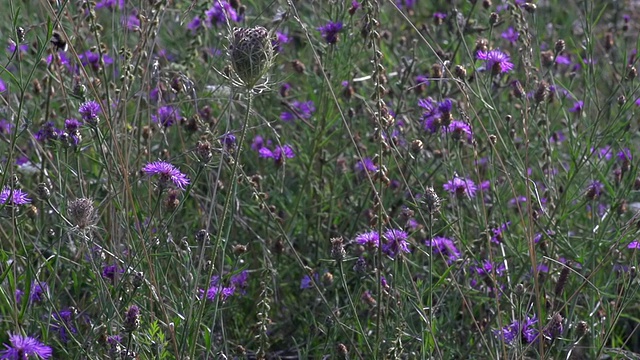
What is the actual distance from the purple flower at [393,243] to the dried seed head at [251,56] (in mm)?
555

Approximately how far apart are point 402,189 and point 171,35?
1.18 meters

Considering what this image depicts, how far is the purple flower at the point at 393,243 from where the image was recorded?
195 cm

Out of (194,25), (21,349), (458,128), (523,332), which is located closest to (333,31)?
(458,128)

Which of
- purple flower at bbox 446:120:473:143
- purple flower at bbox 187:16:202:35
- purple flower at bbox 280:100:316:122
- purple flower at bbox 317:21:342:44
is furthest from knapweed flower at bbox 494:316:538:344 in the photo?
purple flower at bbox 187:16:202:35

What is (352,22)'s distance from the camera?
2.65 metres

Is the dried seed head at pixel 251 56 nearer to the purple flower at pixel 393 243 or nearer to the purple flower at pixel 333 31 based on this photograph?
the purple flower at pixel 393 243

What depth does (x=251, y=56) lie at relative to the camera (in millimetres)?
1483

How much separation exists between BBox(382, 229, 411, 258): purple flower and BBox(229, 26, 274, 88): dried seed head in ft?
1.82

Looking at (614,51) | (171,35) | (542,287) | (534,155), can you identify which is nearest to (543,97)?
(534,155)

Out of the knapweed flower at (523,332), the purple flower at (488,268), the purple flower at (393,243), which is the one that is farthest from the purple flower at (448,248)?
the knapweed flower at (523,332)

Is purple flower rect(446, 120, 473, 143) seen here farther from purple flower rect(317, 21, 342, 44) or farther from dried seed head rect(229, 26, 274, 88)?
dried seed head rect(229, 26, 274, 88)

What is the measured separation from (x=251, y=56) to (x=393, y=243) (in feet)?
2.16

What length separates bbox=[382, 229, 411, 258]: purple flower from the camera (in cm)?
195

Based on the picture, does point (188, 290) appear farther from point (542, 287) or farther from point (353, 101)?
point (353, 101)
